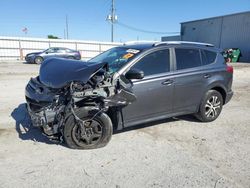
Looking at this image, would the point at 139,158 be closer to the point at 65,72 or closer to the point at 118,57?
the point at 65,72

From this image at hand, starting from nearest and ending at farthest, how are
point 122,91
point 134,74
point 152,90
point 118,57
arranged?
point 122,91, point 134,74, point 152,90, point 118,57

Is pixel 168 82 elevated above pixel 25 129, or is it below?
above

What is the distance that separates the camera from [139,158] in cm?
382

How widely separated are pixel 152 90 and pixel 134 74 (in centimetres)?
53

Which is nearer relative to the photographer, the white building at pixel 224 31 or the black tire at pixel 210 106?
the black tire at pixel 210 106

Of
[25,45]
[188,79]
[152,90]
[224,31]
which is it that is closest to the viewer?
[152,90]

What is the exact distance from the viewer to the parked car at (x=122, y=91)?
388cm

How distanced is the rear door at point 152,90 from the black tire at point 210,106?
3.16 feet

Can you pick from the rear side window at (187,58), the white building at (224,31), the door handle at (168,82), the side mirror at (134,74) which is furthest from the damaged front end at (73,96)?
the white building at (224,31)

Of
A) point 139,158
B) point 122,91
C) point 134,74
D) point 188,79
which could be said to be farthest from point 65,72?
point 188,79

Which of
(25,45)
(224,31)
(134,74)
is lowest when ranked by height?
(25,45)

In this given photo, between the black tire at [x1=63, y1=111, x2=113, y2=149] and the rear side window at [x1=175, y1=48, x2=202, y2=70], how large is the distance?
1.95 metres

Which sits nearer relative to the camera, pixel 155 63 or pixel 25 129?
pixel 155 63

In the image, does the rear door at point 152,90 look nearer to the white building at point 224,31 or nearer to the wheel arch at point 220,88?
the wheel arch at point 220,88
